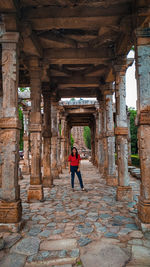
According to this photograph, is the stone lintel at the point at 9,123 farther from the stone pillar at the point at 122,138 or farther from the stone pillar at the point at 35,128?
the stone pillar at the point at 122,138

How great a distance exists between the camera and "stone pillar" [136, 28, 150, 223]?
3.59 metres

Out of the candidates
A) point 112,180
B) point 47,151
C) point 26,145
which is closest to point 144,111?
point 112,180

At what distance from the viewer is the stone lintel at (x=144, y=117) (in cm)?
360

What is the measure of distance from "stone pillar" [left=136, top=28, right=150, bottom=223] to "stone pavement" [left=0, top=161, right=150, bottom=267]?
22.1 inches

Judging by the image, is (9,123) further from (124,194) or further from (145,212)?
(124,194)

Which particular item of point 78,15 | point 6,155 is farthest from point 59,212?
point 78,15

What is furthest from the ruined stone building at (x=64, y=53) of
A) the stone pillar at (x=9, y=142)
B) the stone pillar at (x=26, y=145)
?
the stone pillar at (x=26, y=145)

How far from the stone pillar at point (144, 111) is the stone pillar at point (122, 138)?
198 cm

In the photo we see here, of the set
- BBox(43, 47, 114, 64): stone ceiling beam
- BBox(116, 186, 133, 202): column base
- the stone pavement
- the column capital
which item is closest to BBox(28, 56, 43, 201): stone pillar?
BBox(43, 47, 114, 64): stone ceiling beam

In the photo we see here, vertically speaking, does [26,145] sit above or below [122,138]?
below

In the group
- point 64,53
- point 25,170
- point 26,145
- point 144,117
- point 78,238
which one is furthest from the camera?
point 26,145

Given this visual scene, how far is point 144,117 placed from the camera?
361cm

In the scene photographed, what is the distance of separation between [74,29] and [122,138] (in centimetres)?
350

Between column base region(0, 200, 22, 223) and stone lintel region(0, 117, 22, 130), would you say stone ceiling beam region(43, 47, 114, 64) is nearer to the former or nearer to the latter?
stone lintel region(0, 117, 22, 130)
